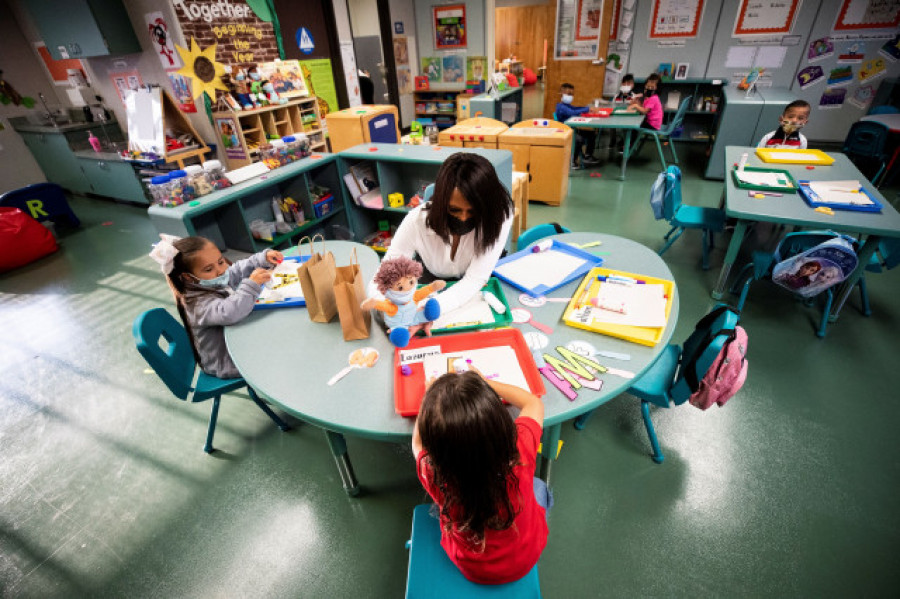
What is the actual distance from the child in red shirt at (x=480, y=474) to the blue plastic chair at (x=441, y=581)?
0.03 m

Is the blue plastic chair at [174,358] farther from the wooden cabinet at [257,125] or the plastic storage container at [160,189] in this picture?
the wooden cabinet at [257,125]

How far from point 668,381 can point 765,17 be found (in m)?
7.24

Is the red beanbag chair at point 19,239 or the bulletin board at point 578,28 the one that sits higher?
the bulletin board at point 578,28

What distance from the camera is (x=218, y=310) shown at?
1.73 m

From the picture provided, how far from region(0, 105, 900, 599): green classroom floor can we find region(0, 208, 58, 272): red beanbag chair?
7.38 ft

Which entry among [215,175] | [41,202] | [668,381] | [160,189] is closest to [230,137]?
[41,202]

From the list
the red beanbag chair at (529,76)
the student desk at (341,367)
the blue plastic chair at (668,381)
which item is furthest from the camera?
the red beanbag chair at (529,76)

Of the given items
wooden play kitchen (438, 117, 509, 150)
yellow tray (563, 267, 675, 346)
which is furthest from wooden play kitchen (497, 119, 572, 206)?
yellow tray (563, 267, 675, 346)

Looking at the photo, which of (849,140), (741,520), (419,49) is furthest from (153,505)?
(419,49)

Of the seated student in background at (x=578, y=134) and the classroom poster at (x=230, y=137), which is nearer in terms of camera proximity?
the classroom poster at (x=230, y=137)

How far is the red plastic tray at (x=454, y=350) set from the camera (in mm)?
1284

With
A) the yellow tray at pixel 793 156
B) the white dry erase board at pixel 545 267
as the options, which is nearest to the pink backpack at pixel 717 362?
the white dry erase board at pixel 545 267

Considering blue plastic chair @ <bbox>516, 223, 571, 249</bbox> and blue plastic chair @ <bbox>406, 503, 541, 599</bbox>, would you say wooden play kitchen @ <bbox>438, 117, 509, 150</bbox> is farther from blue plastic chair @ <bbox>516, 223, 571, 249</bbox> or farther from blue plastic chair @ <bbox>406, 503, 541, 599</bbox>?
blue plastic chair @ <bbox>406, 503, 541, 599</bbox>

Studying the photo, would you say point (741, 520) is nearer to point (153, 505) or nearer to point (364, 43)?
point (153, 505)
